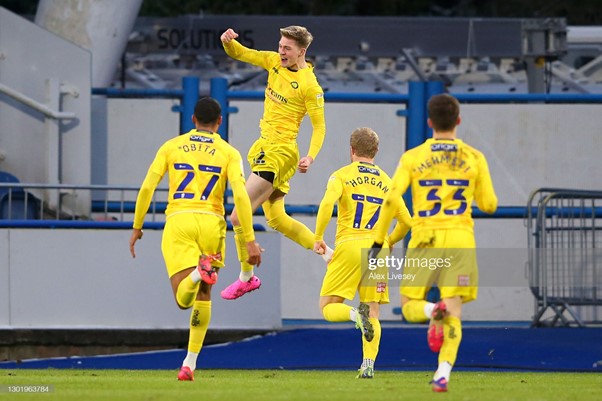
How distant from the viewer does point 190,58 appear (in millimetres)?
21922

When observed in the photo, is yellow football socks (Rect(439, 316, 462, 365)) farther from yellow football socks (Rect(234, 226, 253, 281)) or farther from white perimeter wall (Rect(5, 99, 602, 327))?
white perimeter wall (Rect(5, 99, 602, 327))

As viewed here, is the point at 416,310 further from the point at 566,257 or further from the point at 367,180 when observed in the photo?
the point at 566,257

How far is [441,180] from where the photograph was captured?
32.5 ft

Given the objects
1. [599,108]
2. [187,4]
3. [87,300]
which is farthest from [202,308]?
[187,4]

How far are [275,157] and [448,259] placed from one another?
4.05m

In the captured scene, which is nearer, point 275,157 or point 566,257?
point 275,157

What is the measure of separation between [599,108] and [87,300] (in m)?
7.49

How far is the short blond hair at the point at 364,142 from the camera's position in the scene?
12.6 metres

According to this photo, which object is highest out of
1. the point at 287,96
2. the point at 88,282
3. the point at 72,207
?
the point at 287,96

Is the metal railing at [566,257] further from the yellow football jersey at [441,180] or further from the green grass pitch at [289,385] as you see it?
the yellow football jersey at [441,180]

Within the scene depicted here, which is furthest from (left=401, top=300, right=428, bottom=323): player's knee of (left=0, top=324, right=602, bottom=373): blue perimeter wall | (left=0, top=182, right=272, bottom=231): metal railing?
(left=0, top=182, right=272, bottom=231): metal railing

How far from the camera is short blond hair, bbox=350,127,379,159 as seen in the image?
1258 centimetres

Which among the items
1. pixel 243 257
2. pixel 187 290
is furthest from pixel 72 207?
pixel 187 290

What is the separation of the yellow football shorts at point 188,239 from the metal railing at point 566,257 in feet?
22.8
